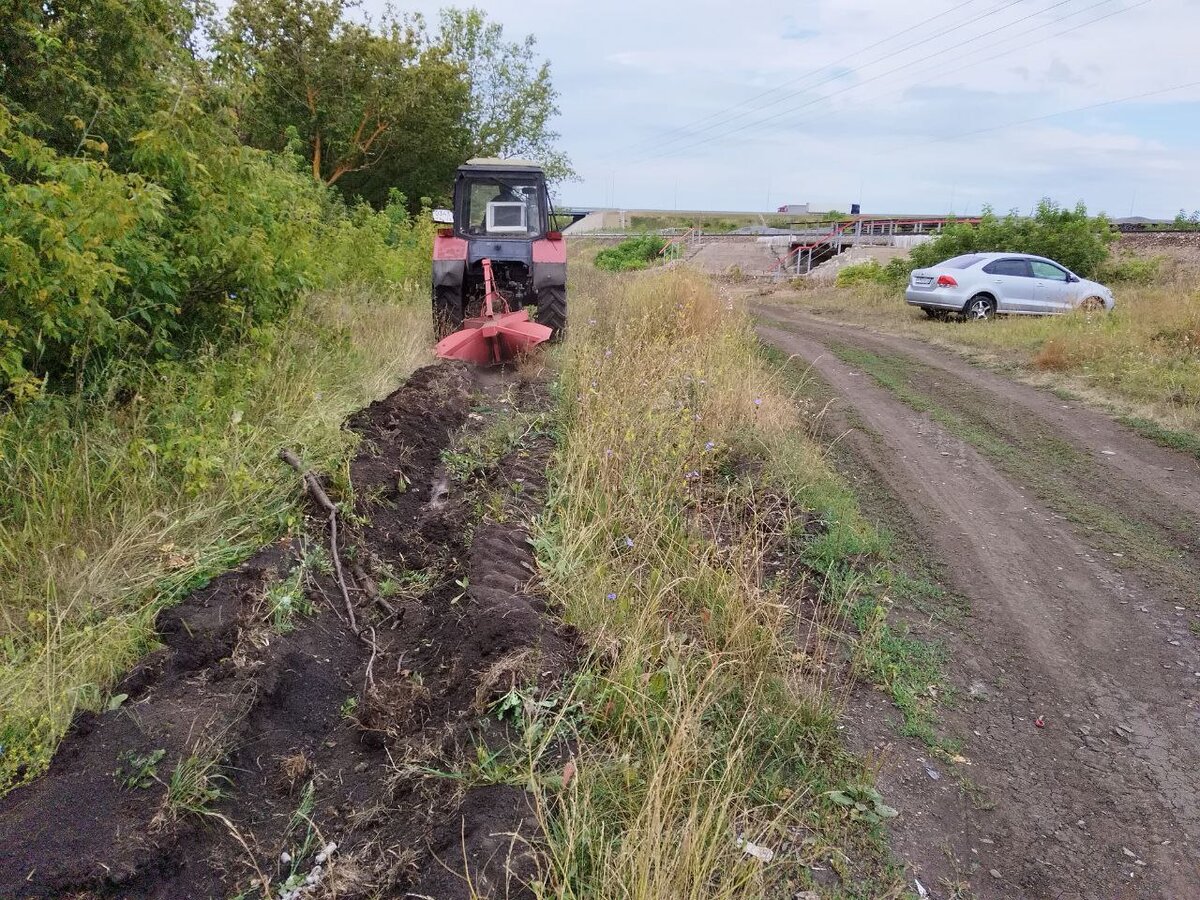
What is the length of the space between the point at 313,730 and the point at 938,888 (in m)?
2.33

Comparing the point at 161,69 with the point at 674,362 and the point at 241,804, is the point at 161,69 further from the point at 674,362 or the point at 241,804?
the point at 241,804

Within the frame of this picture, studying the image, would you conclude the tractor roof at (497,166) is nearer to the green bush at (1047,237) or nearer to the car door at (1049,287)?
the car door at (1049,287)

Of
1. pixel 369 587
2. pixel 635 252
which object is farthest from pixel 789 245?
pixel 369 587

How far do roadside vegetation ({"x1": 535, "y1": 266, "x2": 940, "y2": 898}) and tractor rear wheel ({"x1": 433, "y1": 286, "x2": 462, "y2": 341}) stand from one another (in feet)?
12.2

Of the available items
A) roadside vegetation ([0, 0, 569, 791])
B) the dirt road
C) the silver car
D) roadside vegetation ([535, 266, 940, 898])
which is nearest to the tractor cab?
roadside vegetation ([0, 0, 569, 791])

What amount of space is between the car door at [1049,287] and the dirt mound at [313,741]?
14038 millimetres

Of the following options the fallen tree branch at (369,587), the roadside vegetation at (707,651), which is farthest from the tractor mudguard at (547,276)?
the fallen tree branch at (369,587)

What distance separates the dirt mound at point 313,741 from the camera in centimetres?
239

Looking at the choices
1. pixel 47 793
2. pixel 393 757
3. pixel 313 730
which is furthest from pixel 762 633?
pixel 47 793

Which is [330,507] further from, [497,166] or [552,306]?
[497,166]

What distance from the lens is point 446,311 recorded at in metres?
9.91

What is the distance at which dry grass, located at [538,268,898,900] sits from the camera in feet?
7.81

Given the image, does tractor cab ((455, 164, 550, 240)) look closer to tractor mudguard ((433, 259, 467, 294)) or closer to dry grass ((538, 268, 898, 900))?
tractor mudguard ((433, 259, 467, 294))

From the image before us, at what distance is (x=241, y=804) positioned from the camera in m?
2.74
